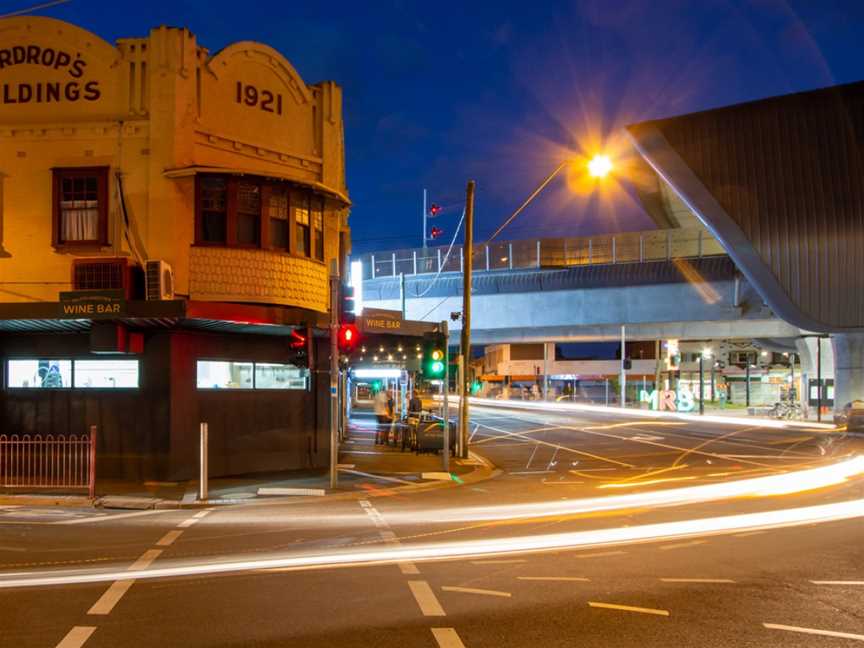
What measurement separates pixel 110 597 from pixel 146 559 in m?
1.97

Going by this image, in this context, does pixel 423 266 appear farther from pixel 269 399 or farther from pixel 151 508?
pixel 151 508

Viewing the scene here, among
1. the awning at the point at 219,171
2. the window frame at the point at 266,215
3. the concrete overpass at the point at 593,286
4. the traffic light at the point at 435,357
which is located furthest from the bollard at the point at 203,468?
the concrete overpass at the point at 593,286

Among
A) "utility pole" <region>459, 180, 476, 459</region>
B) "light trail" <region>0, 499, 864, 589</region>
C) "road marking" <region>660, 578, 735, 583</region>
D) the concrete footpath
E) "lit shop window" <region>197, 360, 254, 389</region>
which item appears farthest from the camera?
"utility pole" <region>459, 180, 476, 459</region>

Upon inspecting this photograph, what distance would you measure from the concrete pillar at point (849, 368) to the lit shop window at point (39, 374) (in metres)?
41.8

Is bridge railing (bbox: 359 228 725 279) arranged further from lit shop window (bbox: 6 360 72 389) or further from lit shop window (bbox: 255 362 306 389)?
lit shop window (bbox: 6 360 72 389)

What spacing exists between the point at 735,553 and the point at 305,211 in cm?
1375

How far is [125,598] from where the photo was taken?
8000 mm

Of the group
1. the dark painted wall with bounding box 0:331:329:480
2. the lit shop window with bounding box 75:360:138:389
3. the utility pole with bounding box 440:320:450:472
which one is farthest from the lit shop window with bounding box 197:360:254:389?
the utility pole with bounding box 440:320:450:472

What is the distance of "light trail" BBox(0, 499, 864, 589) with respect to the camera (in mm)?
9047

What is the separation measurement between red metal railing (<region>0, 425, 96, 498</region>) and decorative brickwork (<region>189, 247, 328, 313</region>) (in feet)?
14.3

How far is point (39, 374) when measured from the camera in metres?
19.6

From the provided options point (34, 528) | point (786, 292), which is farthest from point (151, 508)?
point (786, 292)

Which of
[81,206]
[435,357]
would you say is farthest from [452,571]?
[81,206]

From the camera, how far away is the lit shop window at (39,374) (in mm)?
19469
